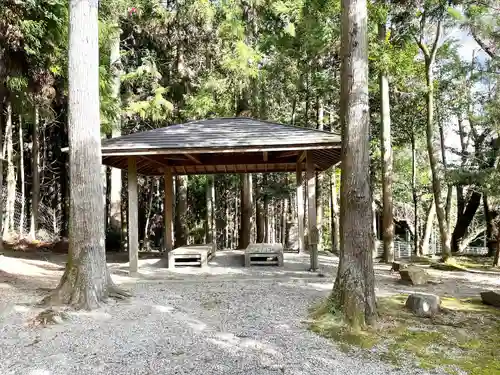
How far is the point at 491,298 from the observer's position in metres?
6.36

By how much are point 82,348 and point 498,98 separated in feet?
46.3

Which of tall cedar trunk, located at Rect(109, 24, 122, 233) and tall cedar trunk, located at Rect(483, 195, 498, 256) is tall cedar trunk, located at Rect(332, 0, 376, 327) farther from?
tall cedar trunk, located at Rect(483, 195, 498, 256)

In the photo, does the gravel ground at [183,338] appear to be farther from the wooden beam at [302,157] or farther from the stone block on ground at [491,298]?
the wooden beam at [302,157]

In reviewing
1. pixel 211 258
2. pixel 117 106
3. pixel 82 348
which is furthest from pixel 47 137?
pixel 82 348

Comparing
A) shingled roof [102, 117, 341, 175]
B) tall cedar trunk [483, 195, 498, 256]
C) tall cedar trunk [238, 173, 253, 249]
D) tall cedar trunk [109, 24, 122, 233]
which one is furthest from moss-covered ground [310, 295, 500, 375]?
tall cedar trunk [109, 24, 122, 233]

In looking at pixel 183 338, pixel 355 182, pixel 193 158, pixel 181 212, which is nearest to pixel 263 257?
pixel 193 158

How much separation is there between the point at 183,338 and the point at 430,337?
293 centimetres

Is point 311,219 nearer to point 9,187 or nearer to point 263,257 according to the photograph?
point 263,257

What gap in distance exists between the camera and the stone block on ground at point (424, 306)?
18.7 ft

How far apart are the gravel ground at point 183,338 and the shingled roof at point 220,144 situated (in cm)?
292

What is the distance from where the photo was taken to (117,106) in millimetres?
13430

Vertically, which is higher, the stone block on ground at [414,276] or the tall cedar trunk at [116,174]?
the tall cedar trunk at [116,174]

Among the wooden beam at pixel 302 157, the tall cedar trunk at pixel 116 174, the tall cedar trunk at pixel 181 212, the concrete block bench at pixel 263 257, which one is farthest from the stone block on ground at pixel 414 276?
the tall cedar trunk at pixel 116 174

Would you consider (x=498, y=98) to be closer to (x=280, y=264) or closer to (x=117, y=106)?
(x=280, y=264)
